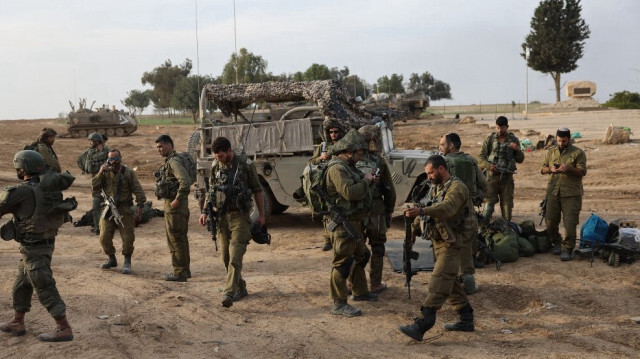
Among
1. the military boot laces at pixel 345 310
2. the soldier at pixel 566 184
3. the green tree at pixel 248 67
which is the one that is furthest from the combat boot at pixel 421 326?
the green tree at pixel 248 67

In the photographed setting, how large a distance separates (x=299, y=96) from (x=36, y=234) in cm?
644

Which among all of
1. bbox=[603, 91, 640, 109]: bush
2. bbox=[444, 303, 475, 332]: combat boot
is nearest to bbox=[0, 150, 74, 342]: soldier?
bbox=[444, 303, 475, 332]: combat boot

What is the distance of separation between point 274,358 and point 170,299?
2045mm

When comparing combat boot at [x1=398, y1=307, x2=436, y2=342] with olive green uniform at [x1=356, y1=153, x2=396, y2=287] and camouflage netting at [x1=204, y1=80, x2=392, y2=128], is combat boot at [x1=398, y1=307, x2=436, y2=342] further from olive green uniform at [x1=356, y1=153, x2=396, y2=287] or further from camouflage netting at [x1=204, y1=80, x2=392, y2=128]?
camouflage netting at [x1=204, y1=80, x2=392, y2=128]

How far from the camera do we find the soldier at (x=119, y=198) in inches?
313

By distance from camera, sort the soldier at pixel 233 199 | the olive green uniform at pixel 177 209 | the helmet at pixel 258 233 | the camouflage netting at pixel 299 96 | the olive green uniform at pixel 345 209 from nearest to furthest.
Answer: the olive green uniform at pixel 345 209 < the soldier at pixel 233 199 < the helmet at pixel 258 233 < the olive green uniform at pixel 177 209 < the camouflage netting at pixel 299 96

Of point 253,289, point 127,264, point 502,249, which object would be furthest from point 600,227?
point 127,264

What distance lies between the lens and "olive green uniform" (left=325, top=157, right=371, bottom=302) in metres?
5.88

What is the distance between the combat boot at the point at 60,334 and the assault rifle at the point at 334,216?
252cm

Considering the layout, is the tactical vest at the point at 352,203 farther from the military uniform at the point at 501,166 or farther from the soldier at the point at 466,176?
the military uniform at the point at 501,166

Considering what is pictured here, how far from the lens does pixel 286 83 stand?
1120cm

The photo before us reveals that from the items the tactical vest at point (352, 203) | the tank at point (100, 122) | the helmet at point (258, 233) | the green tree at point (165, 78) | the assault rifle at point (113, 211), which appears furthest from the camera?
the green tree at point (165, 78)

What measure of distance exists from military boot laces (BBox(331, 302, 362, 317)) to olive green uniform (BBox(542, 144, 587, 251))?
131 inches

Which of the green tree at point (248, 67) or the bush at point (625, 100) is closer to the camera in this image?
the bush at point (625, 100)
